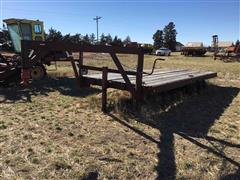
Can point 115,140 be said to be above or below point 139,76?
below

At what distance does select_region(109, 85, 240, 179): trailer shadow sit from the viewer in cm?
358

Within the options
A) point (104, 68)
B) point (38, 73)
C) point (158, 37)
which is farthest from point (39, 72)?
point (158, 37)

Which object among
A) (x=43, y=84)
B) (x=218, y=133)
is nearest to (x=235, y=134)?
(x=218, y=133)

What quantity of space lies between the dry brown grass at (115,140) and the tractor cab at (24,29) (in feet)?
19.1

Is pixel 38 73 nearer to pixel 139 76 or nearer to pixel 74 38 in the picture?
pixel 139 76

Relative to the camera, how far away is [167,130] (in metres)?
4.67

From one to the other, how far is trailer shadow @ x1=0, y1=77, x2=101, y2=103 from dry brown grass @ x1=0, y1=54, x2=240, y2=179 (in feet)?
0.73

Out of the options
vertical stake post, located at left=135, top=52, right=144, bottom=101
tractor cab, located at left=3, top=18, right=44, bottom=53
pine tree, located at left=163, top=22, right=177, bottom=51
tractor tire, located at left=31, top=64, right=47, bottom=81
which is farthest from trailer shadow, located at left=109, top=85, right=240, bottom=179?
pine tree, located at left=163, top=22, right=177, bottom=51

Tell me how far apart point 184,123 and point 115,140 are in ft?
5.06

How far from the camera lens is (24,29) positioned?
1184 cm

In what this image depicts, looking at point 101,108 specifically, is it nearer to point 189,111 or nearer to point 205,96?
point 189,111

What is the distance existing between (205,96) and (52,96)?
3928 millimetres

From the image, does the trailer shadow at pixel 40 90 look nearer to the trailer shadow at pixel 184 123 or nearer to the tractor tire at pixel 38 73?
the tractor tire at pixel 38 73

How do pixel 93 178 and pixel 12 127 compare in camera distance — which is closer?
pixel 93 178
